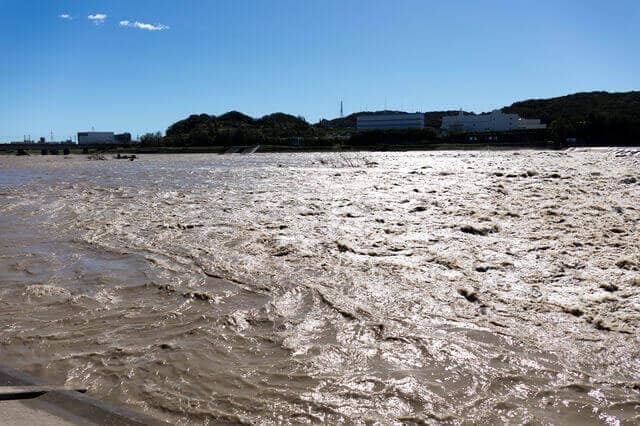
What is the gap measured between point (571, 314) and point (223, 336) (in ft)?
A: 18.0

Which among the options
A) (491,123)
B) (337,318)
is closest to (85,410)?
(337,318)

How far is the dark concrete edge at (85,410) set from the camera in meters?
4.57

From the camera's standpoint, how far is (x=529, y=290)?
29.8ft

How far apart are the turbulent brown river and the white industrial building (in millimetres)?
180773

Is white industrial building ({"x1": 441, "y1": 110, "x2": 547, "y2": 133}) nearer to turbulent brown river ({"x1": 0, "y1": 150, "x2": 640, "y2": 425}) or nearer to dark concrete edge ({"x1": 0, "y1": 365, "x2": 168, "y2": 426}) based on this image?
turbulent brown river ({"x1": 0, "y1": 150, "x2": 640, "y2": 425})

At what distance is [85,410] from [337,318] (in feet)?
13.0

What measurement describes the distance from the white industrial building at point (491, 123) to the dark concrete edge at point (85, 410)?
191 meters

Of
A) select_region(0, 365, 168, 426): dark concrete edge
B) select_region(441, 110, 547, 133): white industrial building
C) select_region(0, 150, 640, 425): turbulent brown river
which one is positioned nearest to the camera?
select_region(0, 365, 168, 426): dark concrete edge

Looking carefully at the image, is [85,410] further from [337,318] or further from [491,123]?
[491,123]

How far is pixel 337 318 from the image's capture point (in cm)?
779

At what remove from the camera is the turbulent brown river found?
5414 mm

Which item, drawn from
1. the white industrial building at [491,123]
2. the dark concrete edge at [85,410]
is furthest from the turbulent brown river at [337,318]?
the white industrial building at [491,123]

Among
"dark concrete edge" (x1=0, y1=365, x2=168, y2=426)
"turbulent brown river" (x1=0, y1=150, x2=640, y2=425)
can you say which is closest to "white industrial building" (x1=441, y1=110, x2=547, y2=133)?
"turbulent brown river" (x1=0, y1=150, x2=640, y2=425)

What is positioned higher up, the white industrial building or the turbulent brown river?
the white industrial building
